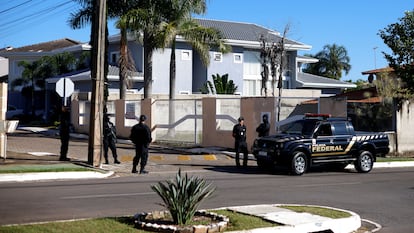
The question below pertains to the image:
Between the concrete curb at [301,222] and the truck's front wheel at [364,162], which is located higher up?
the truck's front wheel at [364,162]

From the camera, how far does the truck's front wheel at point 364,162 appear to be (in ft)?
65.1

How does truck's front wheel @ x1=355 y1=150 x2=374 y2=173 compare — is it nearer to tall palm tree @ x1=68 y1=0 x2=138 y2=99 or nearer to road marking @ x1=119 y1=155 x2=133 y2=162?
road marking @ x1=119 y1=155 x2=133 y2=162

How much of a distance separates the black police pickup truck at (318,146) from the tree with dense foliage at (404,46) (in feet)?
23.2

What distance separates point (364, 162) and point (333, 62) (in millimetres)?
49575

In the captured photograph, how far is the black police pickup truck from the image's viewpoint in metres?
18.5

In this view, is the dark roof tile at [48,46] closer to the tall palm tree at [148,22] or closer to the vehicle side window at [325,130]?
the tall palm tree at [148,22]

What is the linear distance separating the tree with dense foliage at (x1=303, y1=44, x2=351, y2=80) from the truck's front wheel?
4887cm

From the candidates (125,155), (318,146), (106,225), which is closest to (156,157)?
(125,155)

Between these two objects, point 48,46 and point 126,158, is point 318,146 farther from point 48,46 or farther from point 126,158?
point 48,46

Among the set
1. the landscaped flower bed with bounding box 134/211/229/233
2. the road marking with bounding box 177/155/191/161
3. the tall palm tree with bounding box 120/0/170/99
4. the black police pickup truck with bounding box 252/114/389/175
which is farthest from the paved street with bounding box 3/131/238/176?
the landscaped flower bed with bounding box 134/211/229/233

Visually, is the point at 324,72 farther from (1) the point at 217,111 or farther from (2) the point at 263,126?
(2) the point at 263,126

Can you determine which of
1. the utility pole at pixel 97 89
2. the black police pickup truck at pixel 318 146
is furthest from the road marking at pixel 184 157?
the utility pole at pixel 97 89

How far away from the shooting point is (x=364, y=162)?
19.9 metres

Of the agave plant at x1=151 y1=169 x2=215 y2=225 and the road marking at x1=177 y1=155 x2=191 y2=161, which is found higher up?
the agave plant at x1=151 y1=169 x2=215 y2=225
